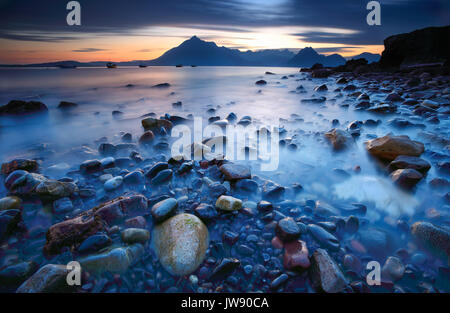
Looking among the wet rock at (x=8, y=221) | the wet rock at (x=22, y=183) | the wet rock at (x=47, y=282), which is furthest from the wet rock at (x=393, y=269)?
the wet rock at (x=22, y=183)

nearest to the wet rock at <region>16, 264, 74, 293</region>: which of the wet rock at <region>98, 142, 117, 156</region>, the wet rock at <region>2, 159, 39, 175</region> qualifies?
the wet rock at <region>2, 159, 39, 175</region>

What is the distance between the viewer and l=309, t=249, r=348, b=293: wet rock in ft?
4.79

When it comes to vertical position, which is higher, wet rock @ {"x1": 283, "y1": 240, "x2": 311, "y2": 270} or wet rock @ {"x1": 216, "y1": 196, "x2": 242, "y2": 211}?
wet rock @ {"x1": 216, "y1": 196, "x2": 242, "y2": 211}

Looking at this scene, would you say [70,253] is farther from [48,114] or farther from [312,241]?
[48,114]

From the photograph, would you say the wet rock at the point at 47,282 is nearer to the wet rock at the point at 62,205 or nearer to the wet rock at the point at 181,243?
the wet rock at the point at 181,243

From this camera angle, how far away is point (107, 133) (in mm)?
5473

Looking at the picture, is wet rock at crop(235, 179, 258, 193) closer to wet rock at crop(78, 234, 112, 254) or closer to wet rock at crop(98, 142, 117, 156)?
wet rock at crop(78, 234, 112, 254)

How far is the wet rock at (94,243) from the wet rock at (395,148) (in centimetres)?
440

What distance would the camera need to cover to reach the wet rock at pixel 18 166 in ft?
10.1

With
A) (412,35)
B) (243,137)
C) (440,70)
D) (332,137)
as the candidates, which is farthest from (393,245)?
(412,35)

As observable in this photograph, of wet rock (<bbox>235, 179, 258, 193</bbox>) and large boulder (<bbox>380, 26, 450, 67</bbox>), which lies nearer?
wet rock (<bbox>235, 179, 258, 193</bbox>)

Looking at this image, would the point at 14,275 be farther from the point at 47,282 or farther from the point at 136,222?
the point at 136,222

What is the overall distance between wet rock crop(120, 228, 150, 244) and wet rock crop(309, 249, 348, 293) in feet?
4.96

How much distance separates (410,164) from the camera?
2.98m
